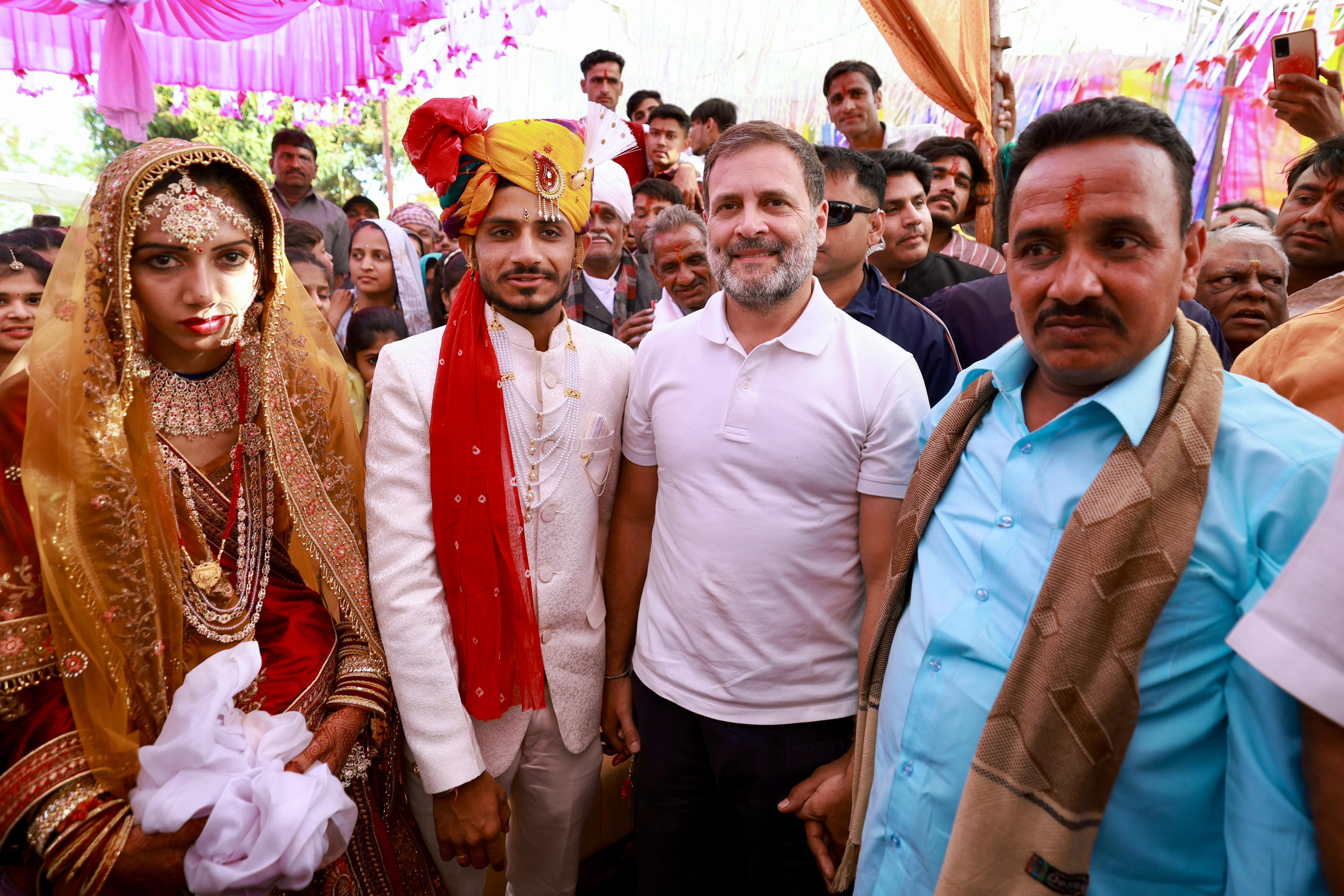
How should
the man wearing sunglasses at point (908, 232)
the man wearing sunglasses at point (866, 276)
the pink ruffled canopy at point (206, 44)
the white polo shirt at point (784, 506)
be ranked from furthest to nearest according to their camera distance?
the pink ruffled canopy at point (206, 44)
the man wearing sunglasses at point (908, 232)
the man wearing sunglasses at point (866, 276)
the white polo shirt at point (784, 506)

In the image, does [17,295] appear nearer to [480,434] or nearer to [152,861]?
[480,434]

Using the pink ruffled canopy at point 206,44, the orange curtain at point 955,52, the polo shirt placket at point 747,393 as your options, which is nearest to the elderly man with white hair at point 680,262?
the polo shirt placket at point 747,393

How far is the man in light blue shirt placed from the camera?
3.70ft

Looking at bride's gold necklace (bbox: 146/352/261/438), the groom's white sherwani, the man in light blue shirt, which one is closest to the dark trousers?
the groom's white sherwani

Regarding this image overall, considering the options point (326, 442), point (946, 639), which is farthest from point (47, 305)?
point (946, 639)

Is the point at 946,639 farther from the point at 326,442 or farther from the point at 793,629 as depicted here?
the point at 326,442

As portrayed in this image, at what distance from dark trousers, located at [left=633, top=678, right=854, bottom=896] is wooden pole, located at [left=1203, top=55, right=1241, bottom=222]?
7999 mm

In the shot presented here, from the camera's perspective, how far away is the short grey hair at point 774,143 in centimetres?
205

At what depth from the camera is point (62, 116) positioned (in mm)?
20281

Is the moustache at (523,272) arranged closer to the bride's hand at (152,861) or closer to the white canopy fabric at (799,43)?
the bride's hand at (152,861)

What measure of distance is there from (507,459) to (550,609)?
44 cm

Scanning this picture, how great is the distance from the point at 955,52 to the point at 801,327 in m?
4.78

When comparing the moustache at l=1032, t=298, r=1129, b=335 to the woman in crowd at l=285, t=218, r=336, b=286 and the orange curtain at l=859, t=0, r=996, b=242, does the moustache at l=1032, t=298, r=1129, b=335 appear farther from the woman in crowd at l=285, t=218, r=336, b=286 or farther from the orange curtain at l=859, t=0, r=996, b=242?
the orange curtain at l=859, t=0, r=996, b=242

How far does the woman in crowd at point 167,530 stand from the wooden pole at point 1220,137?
8.55 meters
